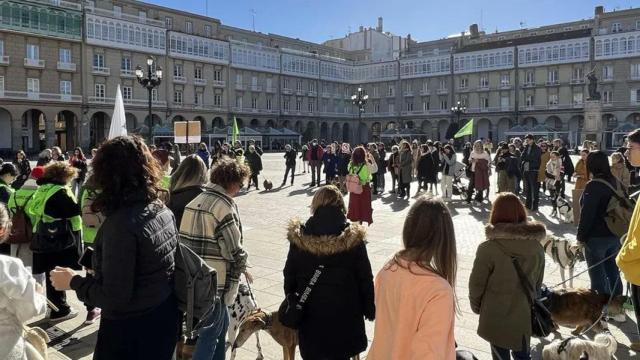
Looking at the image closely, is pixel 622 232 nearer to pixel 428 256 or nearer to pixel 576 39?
pixel 428 256

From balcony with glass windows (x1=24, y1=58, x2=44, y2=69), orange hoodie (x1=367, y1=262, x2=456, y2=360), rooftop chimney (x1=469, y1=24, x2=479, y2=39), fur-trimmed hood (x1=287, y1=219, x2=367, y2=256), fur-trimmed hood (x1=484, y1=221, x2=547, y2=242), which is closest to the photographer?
orange hoodie (x1=367, y1=262, x2=456, y2=360)

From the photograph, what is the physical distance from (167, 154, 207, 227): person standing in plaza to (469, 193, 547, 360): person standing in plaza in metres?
2.45

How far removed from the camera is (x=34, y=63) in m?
42.7

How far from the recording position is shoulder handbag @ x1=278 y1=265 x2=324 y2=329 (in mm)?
3246

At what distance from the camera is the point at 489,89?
6359 centimetres

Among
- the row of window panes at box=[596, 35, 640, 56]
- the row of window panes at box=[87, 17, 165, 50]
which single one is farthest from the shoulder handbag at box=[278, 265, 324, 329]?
the row of window panes at box=[596, 35, 640, 56]

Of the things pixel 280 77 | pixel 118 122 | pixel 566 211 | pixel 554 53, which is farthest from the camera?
pixel 280 77

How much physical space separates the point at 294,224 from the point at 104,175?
1.30 meters

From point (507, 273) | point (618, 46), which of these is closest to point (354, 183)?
point (507, 273)

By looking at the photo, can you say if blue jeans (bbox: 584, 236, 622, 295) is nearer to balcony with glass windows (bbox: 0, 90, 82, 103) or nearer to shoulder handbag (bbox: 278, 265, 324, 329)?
shoulder handbag (bbox: 278, 265, 324, 329)

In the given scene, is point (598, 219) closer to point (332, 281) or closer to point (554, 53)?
point (332, 281)

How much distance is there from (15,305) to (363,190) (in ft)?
26.9

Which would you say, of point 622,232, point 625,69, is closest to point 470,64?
point 625,69

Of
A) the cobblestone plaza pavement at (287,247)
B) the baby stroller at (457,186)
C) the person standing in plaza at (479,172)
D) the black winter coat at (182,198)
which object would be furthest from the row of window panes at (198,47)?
the black winter coat at (182,198)
